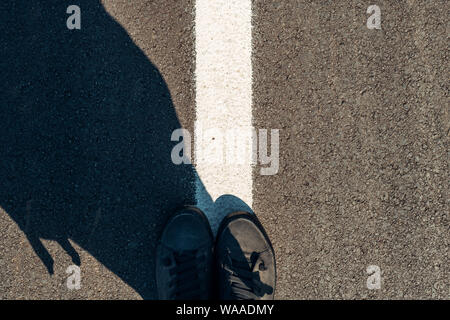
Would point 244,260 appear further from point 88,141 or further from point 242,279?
point 88,141

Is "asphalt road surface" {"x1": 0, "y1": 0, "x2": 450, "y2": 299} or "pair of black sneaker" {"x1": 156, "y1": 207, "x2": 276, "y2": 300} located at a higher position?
"asphalt road surface" {"x1": 0, "y1": 0, "x2": 450, "y2": 299}

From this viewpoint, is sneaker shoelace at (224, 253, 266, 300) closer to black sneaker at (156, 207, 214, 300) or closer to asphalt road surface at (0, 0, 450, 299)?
black sneaker at (156, 207, 214, 300)

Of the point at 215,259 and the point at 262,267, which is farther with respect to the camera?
the point at 215,259

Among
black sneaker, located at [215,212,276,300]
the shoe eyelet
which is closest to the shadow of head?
black sneaker, located at [215,212,276,300]

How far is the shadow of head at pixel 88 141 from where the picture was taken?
2.19 metres

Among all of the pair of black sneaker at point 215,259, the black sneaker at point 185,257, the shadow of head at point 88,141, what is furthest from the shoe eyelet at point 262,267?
the shadow of head at point 88,141

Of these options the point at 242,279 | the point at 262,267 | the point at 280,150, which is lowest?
the point at 242,279

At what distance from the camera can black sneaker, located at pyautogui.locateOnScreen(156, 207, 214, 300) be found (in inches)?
84.9

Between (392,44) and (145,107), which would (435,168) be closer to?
(392,44)

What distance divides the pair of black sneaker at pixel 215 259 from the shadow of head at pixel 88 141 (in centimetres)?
13

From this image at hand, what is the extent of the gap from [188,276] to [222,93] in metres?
1.47

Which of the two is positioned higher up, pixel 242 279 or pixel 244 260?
pixel 244 260

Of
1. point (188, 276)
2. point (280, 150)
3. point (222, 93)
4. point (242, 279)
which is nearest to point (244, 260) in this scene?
point (242, 279)

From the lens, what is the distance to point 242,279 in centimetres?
224
